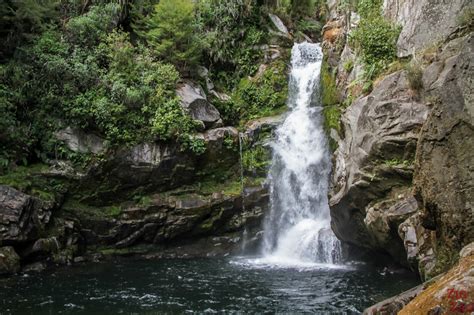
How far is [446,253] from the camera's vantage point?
764 centimetres

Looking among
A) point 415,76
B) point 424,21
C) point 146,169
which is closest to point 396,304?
point 415,76

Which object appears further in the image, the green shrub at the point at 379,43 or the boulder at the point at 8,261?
the green shrub at the point at 379,43

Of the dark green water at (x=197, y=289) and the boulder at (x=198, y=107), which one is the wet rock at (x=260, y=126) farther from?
the dark green water at (x=197, y=289)

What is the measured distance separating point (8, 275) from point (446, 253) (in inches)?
511

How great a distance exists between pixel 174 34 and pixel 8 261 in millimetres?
11860

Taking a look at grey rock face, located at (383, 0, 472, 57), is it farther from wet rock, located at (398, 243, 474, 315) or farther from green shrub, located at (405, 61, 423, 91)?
wet rock, located at (398, 243, 474, 315)

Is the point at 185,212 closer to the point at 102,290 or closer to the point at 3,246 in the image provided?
the point at 102,290

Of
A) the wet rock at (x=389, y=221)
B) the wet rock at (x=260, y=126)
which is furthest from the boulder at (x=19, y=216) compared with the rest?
the wet rock at (x=389, y=221)

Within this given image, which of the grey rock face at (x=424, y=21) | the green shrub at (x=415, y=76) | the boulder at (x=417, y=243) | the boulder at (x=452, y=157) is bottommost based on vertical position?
the boulder at (x=417, y=243)

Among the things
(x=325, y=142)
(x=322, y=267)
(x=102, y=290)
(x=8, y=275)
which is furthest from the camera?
(x=325, y=142)

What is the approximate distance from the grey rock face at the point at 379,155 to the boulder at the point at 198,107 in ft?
22.0

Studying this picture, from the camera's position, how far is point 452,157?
7.28 metres

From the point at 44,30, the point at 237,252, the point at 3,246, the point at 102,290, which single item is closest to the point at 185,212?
the point at 237,252

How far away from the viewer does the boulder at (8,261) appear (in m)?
14.1
